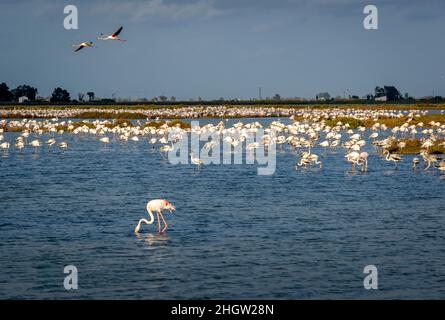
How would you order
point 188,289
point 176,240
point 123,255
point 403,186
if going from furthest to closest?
1. point 403,186
2. point 176,240
3. point 123,255
4. point 188,289

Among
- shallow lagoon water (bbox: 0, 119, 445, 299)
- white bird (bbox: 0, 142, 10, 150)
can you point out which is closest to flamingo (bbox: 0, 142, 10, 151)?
white bird (bbox: 0, 142, 10, 150)

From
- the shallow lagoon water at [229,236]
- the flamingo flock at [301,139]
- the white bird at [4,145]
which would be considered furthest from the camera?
the white bird at [4,145]

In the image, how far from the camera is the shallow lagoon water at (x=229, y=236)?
52.5 feet

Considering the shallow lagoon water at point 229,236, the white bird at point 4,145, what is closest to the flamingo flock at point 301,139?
the white bird at point 4,145

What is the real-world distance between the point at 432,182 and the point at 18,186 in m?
15.4

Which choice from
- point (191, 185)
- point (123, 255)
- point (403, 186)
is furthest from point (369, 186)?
point (123, 255)

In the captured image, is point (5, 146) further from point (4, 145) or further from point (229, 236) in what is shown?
point (229, 236)

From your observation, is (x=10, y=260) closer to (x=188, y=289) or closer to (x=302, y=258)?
(x=188, y=289)

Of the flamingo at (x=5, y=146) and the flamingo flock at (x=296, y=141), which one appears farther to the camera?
the flamingo at (x=5, y=146)

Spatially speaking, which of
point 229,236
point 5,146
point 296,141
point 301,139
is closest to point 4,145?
point 5,146

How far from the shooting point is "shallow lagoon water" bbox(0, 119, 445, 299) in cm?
1599

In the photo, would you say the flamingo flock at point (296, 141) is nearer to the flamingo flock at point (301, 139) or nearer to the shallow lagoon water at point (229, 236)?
the flamingo flock at point (301, 139)

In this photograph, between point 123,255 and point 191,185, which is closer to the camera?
point 123,255

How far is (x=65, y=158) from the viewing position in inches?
1775
